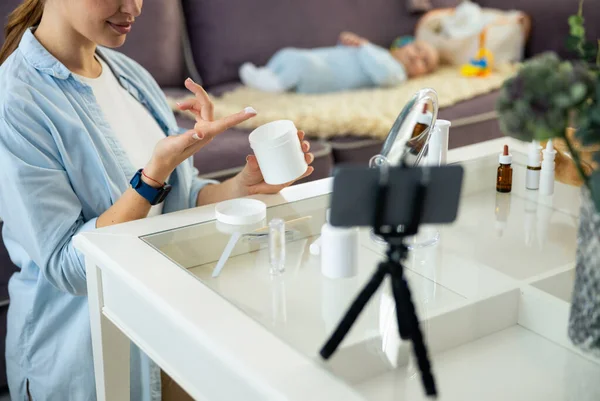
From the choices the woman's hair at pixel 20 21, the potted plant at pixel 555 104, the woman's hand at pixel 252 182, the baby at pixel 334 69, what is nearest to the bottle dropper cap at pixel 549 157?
the woman's hand at pixel 252 182

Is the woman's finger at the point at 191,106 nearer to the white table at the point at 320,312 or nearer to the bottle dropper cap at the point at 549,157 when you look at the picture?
the white table at the point at 320,312

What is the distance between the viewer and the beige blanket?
89.9 inches

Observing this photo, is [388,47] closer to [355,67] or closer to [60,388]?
[355,67]

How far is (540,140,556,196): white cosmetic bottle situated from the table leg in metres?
0.74

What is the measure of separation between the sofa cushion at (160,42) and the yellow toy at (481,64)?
990 mm

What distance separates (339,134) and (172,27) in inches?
26.8

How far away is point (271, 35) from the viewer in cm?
276

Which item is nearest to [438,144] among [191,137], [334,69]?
[191,137]

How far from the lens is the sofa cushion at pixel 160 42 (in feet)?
8.09

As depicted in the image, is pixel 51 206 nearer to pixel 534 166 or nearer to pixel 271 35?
pixel 534 166

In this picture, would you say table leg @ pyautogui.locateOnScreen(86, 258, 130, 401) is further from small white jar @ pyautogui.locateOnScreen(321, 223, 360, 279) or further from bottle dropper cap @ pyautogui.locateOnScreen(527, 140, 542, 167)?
bottle dropper cap @ pyautogui.locateOnScreen(527, 140, 542, 167)

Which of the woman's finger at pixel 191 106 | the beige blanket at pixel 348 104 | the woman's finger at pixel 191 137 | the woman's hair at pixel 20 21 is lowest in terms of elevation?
the beige blanket at pixel 348 104

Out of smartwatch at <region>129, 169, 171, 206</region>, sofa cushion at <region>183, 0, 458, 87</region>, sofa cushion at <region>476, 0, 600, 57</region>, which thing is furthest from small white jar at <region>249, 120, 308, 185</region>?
sofa cushion at <region>476, 0, 600, 57</region>

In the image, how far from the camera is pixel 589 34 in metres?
2.81
